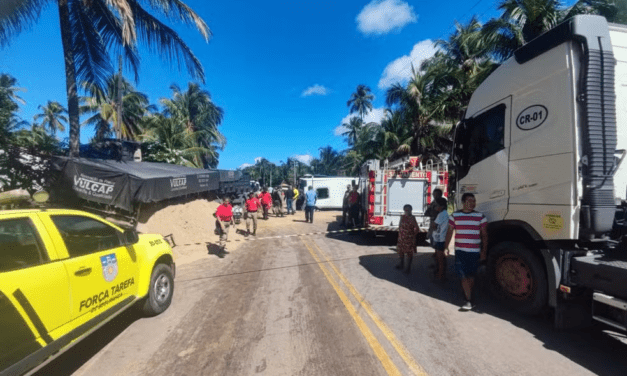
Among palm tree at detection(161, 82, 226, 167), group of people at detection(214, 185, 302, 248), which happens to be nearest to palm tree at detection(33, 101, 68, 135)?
palm tree at detection(161, 82, 226, 167)

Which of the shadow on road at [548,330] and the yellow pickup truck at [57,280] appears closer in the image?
the yellow pickup truck at [57,280]

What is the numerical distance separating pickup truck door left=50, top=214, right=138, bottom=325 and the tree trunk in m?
6.83

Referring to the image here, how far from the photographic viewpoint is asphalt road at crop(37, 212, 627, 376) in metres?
3.16

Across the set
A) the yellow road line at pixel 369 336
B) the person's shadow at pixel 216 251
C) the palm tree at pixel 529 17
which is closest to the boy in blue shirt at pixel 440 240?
the yellow road line at pixel 369 336

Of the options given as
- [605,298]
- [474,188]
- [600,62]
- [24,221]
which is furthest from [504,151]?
[24,221]

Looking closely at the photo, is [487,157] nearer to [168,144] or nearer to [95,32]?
[95,32]

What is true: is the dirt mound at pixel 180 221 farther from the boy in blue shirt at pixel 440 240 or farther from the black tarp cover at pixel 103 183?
the boy in blue shirt at pixel 440 240

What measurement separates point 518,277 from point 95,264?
537cm

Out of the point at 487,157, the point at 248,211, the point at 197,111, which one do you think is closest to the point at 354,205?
the point at 248,211

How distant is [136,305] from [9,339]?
7.13 feet

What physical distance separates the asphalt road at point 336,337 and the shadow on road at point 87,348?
13mm

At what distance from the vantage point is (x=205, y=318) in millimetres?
4406

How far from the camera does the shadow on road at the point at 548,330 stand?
3.22 metres

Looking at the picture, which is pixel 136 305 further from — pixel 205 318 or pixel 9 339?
pixel 9 339
